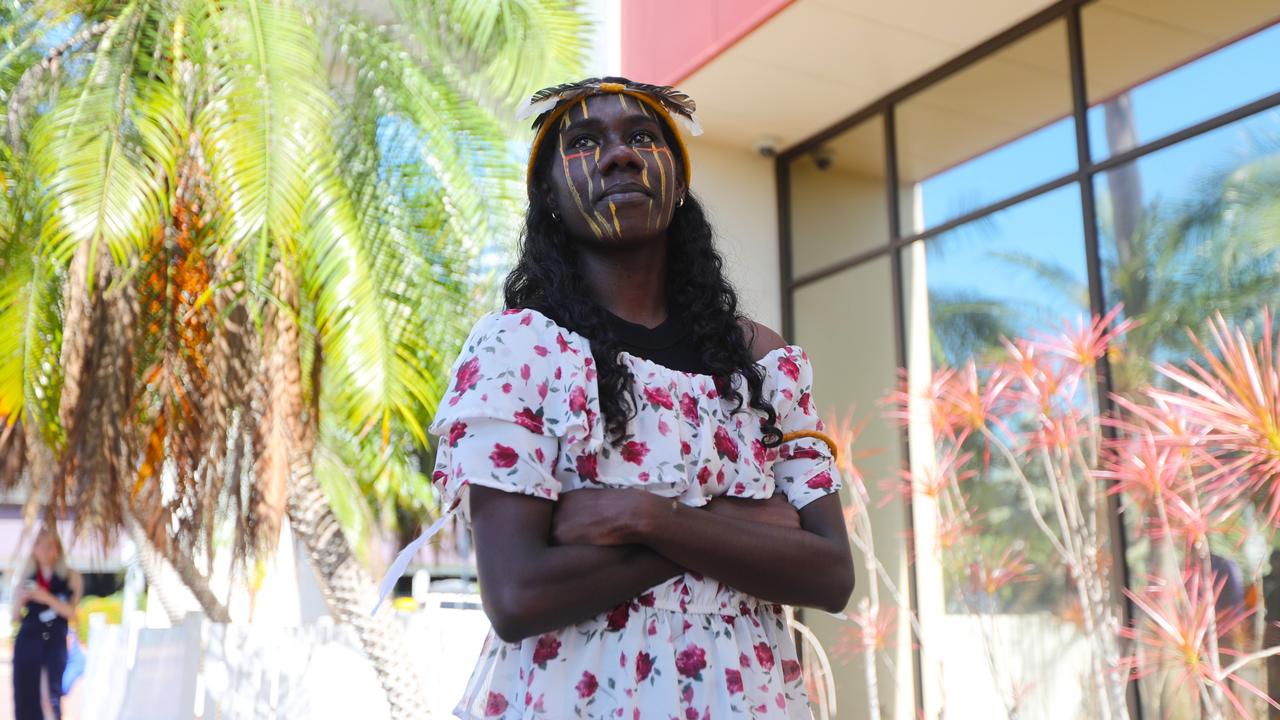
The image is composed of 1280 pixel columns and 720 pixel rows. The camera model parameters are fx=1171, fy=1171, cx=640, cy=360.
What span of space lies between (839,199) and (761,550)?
274 inches

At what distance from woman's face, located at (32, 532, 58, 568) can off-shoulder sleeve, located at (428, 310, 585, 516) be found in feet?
29.1

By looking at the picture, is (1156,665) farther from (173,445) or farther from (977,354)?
(173,445)

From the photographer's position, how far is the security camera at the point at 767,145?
834 cm

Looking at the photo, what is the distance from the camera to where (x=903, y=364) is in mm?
7523

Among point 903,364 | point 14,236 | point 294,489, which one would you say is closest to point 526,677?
point 903,364

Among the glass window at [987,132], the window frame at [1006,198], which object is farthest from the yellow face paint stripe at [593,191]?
the glass window at [987,132]

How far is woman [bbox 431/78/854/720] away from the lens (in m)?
1.34

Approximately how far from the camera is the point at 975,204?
7.02m

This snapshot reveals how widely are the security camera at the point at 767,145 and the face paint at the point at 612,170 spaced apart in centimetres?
686

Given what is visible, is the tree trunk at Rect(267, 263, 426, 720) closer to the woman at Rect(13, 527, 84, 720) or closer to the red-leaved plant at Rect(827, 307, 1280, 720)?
the woman at Rect(13, 527, 84, 720)

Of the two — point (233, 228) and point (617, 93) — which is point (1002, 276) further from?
point (617, 93)

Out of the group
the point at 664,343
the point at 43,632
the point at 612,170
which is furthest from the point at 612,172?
the point at 43,632

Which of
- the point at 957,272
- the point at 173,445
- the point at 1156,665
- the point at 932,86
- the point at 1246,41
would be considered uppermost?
the point at 932,86

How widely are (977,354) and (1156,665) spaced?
6.75 ft
